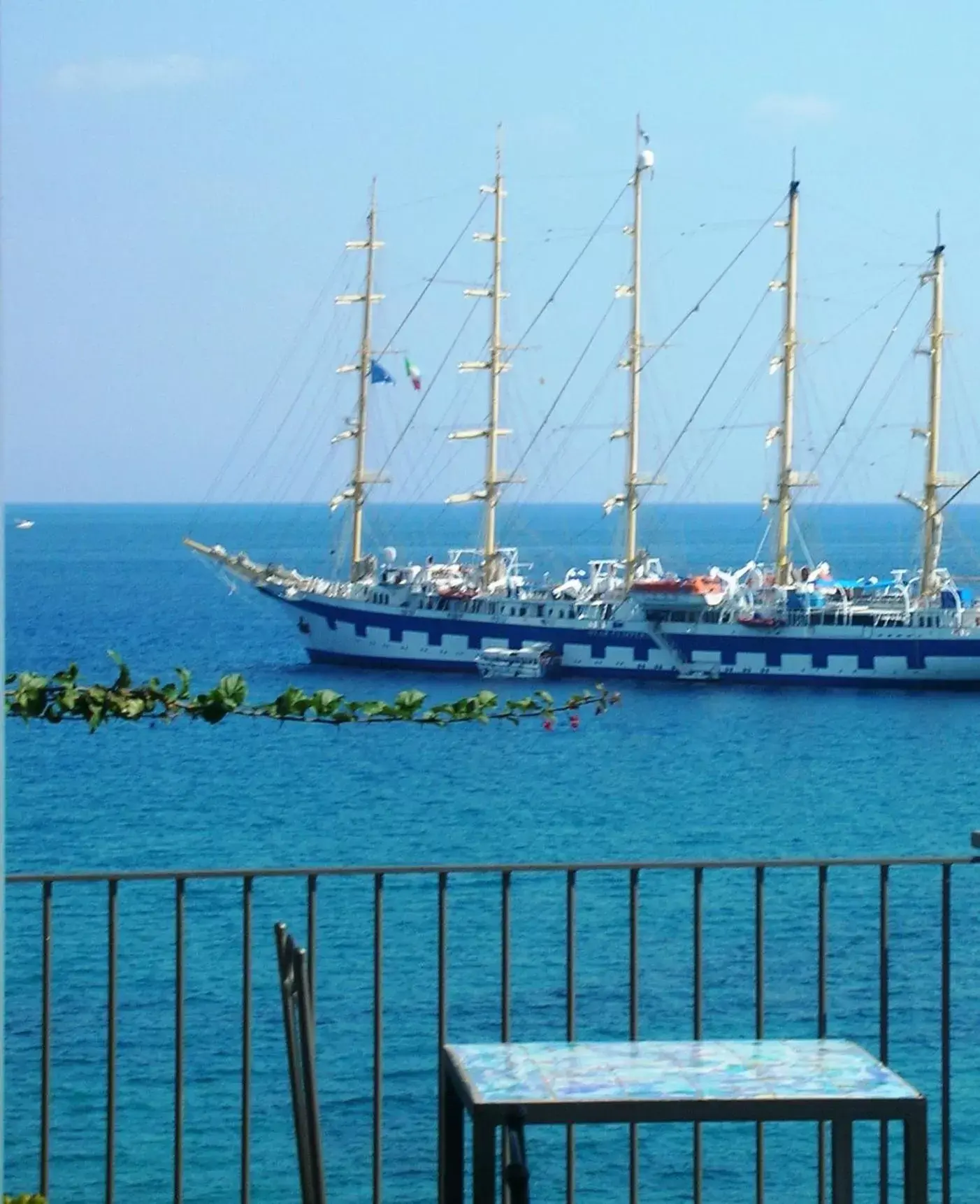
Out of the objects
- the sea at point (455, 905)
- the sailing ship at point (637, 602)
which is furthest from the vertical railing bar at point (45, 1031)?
the sailing ship at point (637, 602)

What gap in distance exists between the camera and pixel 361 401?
6072 centimetres

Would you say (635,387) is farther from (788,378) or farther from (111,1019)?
(111,1019)

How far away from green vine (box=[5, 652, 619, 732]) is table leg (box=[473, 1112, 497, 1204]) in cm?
124

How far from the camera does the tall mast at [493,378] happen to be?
5475 cm

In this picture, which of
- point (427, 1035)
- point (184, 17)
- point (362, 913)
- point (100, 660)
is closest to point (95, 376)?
point (184, 17)

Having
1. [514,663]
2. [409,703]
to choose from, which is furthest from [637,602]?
[409,703]

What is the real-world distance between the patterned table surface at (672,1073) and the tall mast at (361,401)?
2202 inches

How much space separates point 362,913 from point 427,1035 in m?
6.40

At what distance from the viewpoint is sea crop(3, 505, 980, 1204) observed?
17266mm

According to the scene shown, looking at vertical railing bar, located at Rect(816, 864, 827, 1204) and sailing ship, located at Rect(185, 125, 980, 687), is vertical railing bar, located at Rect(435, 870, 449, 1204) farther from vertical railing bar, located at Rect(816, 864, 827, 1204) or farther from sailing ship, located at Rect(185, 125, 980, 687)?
sailing ship, located at Rect(185, 125, 980, 687)

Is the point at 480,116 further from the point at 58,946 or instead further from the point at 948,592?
the point at 58,946

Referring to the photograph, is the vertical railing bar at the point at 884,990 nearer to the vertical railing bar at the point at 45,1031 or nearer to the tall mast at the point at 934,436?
the vertical railing bar at the point at 45,1031

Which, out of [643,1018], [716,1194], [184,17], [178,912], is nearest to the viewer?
[178,912]

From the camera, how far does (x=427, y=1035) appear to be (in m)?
20.6
